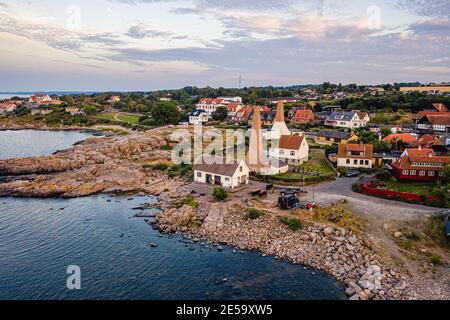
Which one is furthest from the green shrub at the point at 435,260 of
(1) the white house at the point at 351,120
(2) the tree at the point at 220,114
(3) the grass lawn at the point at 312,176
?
(2) the tree at the point at 220,114

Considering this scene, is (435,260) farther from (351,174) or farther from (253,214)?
(351,174)

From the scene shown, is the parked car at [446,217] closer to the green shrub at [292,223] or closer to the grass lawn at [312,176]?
the green shrub at [292,223]

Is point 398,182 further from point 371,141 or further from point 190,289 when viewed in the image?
point 190,289

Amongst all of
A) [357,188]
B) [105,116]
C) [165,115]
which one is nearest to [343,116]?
[165,115]

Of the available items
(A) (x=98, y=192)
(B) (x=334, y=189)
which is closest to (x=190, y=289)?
(B) (x=334, y=189)

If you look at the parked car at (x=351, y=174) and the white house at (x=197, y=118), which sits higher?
the white house at (x=197, y=118)
